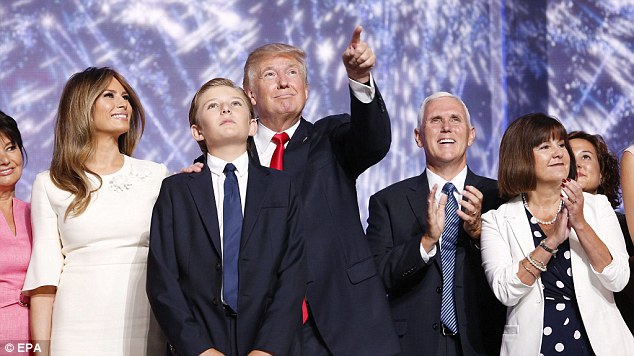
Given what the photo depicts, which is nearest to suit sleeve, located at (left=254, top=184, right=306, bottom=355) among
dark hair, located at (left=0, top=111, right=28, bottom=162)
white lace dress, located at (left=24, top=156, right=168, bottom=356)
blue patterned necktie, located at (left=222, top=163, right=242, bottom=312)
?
blue patterned necktie, located at (left=222, top=163, right=242, bottom=312)

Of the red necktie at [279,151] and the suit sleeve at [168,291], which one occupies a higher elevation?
the red necktie at [279,151]

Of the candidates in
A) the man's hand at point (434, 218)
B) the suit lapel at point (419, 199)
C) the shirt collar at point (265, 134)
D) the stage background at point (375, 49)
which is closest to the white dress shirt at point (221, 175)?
the shirt collar at point (265, 134)

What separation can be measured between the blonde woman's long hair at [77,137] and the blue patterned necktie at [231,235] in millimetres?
588

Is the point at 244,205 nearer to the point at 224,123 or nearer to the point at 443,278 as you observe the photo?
the point at 224,123

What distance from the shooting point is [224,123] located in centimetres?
283

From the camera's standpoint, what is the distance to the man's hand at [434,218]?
3016 millimetres

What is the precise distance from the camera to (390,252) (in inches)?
126

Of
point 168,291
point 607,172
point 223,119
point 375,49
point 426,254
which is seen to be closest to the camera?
point 168,291

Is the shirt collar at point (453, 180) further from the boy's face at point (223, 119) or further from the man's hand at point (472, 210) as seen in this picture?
the boy's face at point (223, 119)

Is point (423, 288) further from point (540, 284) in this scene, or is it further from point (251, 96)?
point (251, 96)

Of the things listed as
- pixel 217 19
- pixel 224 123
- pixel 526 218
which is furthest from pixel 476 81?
pixel 224 123

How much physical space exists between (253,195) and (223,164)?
162 millimetres

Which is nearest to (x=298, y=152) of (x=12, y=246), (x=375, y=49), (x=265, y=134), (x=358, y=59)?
(x=265, y=134)

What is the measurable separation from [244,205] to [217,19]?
256 cm
